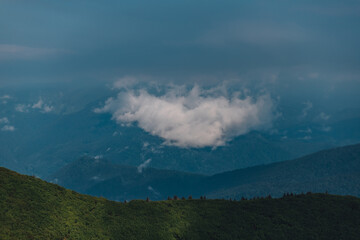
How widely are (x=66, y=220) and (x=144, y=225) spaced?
34.1 ft

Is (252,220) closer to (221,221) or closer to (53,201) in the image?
(221,221)

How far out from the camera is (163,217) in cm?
6284

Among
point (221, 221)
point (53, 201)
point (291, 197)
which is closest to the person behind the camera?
point (53, 201)

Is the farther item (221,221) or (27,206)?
(221,221)

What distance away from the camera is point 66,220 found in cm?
5406

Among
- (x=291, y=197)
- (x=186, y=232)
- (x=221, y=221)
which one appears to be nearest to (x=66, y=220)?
(x=186, y=232)

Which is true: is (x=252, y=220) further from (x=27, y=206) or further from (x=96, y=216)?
(x=27, y=206)

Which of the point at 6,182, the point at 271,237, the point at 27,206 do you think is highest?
the point at 6,182

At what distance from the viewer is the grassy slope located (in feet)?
171

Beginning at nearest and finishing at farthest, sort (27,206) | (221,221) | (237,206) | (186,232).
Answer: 1. (27,206)
2. (186,232)
3. (221,221)
4. (237,206)

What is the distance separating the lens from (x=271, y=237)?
63906 mm

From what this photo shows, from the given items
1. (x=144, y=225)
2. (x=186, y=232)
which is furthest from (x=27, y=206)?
(x=186, y=232)

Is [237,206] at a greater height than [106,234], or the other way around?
[237,206]

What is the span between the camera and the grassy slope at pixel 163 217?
52.0 meters
